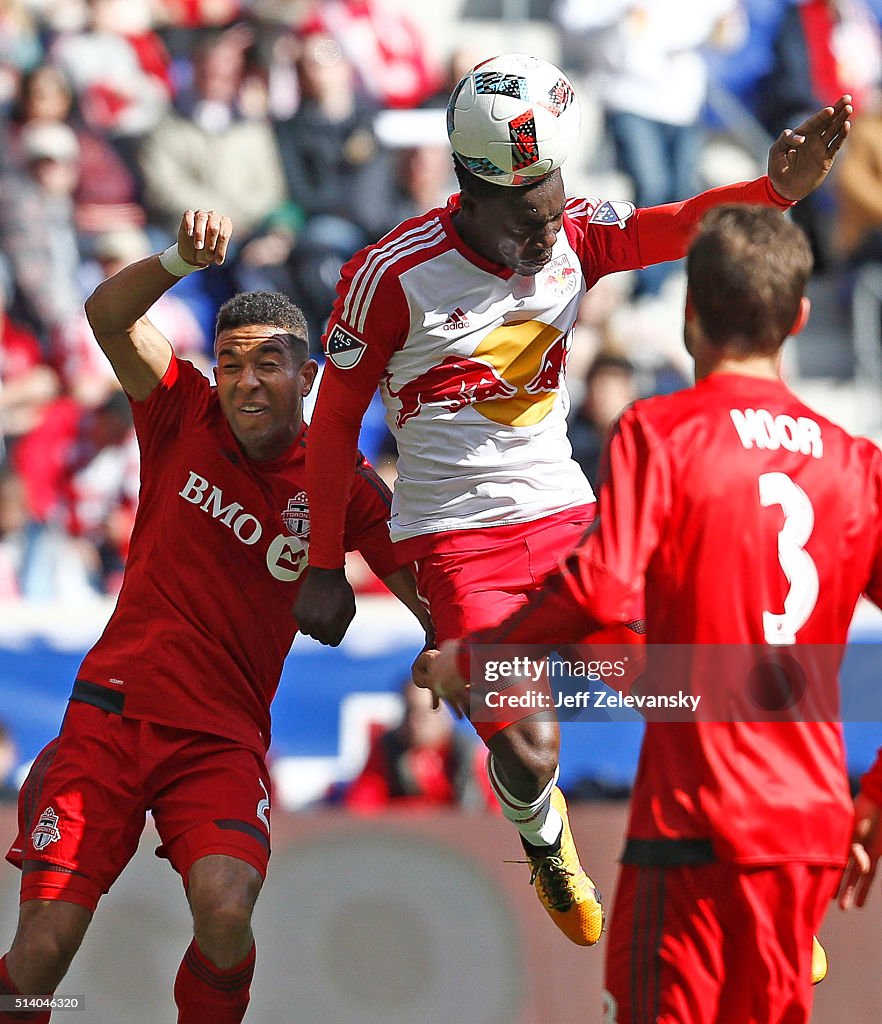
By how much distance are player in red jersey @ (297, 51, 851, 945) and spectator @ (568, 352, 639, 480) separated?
4664 mm

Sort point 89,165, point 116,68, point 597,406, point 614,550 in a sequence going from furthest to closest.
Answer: point 116,68
point 89,165
point 597,406
point 614,550

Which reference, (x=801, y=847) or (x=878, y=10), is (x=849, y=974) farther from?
(x=878, y=10)

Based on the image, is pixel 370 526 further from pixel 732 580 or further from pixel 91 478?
pixel 91 478

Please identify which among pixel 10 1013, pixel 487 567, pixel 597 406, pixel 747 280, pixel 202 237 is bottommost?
pixel 10 1013

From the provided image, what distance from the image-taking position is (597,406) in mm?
10016

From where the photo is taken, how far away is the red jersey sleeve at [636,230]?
16.7ft

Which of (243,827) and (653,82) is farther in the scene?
(653,82)

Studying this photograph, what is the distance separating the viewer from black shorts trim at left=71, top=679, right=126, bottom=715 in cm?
511

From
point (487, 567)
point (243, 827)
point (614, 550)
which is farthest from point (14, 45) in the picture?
point (614, 550)

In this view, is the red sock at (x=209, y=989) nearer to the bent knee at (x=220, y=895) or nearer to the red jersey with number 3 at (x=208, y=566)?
the bent knee at (x=220, y=895)

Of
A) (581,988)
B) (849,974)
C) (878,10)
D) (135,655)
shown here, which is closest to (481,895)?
(581,988)

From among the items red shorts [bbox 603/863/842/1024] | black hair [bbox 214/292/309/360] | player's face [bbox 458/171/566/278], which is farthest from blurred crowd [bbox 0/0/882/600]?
red shorts [bbox 603/863/842/1024]

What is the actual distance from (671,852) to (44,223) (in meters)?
8.68

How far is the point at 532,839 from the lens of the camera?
5.21m
